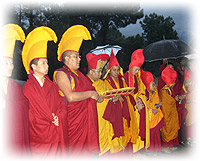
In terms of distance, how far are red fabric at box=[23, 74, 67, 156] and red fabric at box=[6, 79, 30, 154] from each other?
0.30 feet

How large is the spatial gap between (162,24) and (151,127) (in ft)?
38.4

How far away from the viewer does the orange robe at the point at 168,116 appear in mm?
5480

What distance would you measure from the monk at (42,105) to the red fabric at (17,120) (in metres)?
0.10

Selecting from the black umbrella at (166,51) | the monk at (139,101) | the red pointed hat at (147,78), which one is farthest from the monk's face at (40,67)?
the black umbrella at (166,51)

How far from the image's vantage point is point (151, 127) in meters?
4.96

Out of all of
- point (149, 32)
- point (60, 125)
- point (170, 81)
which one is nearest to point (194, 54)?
point (170, 81)

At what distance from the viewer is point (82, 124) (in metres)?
3.22

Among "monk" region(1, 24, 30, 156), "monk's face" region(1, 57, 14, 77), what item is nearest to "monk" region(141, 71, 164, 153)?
"monk" region(1, 24, 30, 156)

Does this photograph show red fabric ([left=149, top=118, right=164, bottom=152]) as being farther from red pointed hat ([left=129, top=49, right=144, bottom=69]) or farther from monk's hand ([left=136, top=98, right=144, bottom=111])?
red pointed hat ([left=129, top=49, right=144, bottom=69])

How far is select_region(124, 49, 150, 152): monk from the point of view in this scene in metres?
4.68

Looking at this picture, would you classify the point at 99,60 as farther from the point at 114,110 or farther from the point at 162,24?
the point at 162,24

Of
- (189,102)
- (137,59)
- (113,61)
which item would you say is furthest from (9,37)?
(189,102)

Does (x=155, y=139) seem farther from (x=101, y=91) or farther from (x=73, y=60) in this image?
(x=73, y=60)

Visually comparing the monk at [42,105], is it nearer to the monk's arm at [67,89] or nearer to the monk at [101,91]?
the monk's arm at [67,89]
